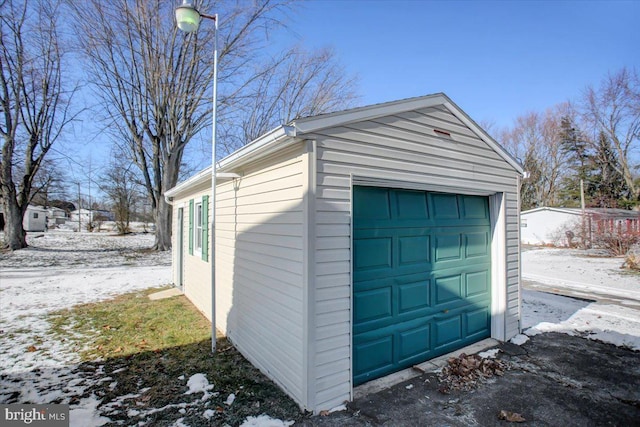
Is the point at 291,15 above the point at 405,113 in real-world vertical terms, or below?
above

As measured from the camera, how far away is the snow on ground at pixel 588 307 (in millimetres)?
4848

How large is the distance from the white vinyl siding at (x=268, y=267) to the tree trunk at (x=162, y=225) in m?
12.9

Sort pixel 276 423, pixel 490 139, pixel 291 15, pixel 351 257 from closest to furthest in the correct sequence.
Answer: pixel 276 423, pixel 351 257, pixel 490 139, pixel 291 15

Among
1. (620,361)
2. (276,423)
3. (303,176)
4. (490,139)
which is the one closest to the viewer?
(276,423)

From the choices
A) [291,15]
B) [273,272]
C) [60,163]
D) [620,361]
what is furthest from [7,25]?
[620,361]

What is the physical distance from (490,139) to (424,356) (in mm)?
3021

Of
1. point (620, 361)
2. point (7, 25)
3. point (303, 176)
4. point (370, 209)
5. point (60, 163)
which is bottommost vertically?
point (620, 361)

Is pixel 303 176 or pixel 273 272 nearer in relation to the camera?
pixel 303 176

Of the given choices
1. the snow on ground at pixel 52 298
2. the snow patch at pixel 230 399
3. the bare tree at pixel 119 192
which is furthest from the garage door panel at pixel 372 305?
the bare tree at pixel 119 192

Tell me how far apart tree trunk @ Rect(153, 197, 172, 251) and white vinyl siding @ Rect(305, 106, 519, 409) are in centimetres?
1521

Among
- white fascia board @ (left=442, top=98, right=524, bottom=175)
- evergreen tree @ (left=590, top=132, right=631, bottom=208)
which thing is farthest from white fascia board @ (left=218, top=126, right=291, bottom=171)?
evergreen tree @ (left=590, top=132, right=631, bottom=208)

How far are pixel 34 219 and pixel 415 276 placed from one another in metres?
38.4

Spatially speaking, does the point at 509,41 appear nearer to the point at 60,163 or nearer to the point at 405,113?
the point at 405,113

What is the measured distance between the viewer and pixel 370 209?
3357 millimetres
